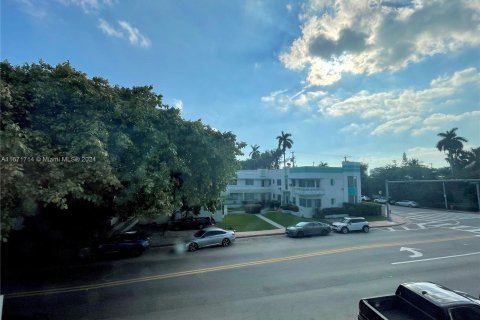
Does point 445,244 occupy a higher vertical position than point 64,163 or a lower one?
lower

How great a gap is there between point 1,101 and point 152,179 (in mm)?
5264

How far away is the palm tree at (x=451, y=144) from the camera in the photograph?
54844 millimetres

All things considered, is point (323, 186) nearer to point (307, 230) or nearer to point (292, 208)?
point (292, 208)

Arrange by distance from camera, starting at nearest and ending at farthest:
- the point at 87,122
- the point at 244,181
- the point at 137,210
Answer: the point at 87,122 → the point at 137,210 → the point at 244,181

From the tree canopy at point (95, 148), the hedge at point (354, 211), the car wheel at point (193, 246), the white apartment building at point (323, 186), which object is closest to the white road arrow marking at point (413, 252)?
the tree canopy at point (95, 148)

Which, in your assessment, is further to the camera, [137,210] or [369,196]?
[369,196]

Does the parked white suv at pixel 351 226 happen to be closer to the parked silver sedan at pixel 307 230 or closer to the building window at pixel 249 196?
the parked silver sedan at pixel 307 230

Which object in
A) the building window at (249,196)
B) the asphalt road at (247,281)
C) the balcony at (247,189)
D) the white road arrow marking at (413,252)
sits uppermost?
the balcony at (247,189)

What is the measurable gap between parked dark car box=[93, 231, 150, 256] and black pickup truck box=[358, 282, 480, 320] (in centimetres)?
1375

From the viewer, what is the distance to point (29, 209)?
825cm

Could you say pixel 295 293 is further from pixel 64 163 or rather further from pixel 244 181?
pixel 244 181

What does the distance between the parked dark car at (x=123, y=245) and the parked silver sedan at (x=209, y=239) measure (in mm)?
2871

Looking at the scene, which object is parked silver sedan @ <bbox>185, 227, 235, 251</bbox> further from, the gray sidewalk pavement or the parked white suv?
the parked white suv

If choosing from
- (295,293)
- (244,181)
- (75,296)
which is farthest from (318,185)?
(75,296)
